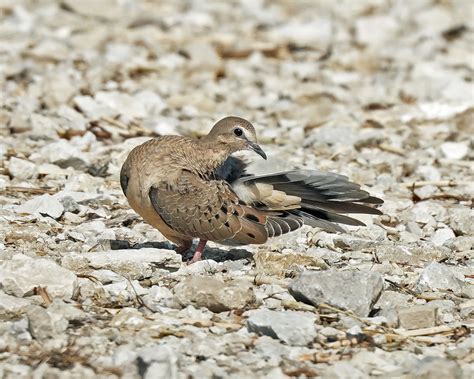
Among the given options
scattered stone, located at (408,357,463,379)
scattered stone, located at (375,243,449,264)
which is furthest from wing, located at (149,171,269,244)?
scattered stone, located at (408,357,463,379)

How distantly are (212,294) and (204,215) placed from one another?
3.91 ft

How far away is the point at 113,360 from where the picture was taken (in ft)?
16.4

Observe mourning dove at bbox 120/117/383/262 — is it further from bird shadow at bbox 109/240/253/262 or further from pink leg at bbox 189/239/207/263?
bird shadow at bbox 109/240/253/262

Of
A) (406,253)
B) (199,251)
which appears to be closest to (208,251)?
(199,251)

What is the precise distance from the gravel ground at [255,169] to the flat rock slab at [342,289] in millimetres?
10

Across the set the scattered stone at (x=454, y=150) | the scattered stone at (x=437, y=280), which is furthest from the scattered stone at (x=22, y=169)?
the scattered stone at (x=454, y=150)

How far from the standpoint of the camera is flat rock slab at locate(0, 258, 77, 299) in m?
5.77

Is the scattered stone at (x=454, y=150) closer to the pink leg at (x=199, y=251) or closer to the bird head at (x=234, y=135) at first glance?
the bird head at (x=234, y=135)

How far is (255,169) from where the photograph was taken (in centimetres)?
869

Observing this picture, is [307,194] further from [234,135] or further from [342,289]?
[342,289]

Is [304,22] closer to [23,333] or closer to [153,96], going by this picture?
[153,96]

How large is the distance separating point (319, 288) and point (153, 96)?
5.90m

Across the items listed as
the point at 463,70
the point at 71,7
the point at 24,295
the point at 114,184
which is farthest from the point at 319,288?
the point at 71,7

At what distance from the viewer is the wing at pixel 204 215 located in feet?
22.3
